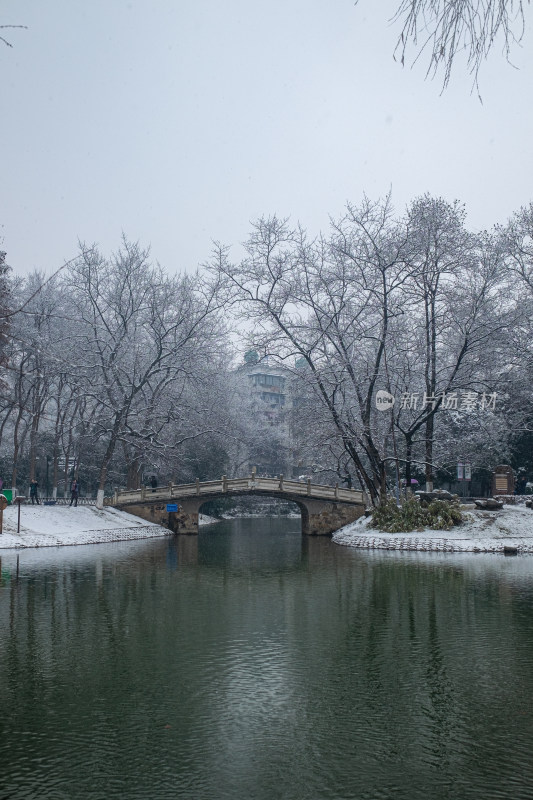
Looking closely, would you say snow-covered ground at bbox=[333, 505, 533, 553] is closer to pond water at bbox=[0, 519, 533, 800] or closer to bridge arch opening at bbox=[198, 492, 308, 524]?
pond water at bbox=[0, 519, 533, 800]

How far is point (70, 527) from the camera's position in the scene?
37625mm

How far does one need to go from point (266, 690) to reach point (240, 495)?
36.2m

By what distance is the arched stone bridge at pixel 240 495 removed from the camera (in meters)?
45.6

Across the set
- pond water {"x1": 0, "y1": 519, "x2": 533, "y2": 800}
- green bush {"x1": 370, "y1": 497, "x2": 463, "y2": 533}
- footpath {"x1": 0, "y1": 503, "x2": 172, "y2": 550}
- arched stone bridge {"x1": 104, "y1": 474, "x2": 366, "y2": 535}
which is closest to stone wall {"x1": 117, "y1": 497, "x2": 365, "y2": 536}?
arched stone bridge {"x1": 104, "y1": 474, "x2": 366, "y2": 535}

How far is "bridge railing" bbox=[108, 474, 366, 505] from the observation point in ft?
150

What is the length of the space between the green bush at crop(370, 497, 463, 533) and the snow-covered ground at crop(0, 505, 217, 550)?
47.2 feet

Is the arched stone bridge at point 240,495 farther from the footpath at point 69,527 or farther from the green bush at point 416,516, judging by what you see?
the green bush at point 416,516

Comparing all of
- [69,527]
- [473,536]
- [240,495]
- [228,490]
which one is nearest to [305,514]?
[240,495]

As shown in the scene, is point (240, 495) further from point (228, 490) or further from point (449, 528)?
point (449, 528)

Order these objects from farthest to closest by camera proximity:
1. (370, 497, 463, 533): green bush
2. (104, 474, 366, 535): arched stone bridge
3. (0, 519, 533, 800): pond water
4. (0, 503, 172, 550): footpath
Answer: (104, 474, 366, 535): arched stone bridge
(370, 497, 463, 533): green bush
(0, 503, 172, 550): footpath
(0, 519, 533, 800): pond water

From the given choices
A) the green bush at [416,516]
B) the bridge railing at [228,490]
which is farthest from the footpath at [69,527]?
the green bush at [416,516]

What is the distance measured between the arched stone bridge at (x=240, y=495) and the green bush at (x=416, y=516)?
364 inches

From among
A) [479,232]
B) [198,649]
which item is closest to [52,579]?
[198,649]

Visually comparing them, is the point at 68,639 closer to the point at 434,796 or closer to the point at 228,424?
the point at 434,796
